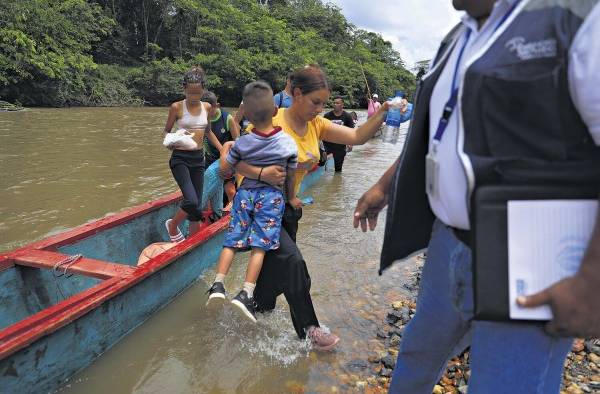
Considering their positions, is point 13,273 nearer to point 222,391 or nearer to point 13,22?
point 222,391

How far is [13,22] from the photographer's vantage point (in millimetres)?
23516

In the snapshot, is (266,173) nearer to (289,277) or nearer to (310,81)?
(310,81)

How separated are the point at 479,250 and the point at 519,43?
1.71ft

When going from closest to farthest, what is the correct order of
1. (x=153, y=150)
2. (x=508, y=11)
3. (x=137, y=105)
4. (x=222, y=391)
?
(x=508, y=11)
(x=222, y=391)
(x=153, y=150)
(x=137, y=105)

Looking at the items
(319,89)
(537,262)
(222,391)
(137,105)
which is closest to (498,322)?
(537,262)

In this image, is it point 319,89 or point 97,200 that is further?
point 97,200

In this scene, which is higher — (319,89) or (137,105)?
(319,89)

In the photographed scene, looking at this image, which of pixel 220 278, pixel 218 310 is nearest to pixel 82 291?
pixel 218 310

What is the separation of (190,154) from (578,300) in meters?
4.03

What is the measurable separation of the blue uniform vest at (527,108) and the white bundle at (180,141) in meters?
3.48

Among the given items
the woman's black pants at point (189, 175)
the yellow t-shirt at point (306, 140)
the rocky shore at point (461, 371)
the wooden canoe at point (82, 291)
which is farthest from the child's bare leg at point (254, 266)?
the woman's black pants at point (189, 175)

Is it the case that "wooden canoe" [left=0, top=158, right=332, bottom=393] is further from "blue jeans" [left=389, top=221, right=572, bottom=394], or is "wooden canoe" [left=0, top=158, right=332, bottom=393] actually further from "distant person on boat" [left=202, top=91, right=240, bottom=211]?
"blue jeans" [left=389, top=221, right=572, bottom=394]

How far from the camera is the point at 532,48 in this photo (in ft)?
3.39

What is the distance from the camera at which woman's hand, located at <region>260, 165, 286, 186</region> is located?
2801 mm
